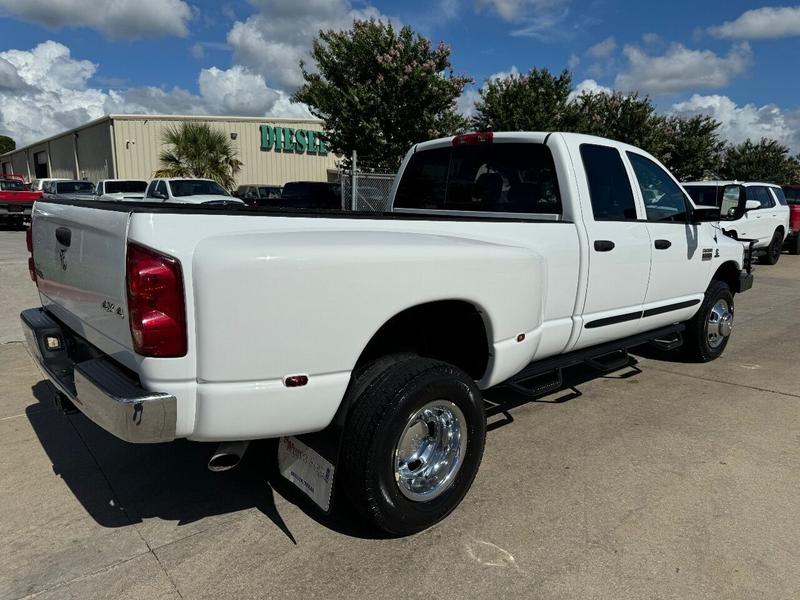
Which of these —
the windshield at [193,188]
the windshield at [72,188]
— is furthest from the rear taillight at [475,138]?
the windshield at [72,188]

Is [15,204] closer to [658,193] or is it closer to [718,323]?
[658,193]

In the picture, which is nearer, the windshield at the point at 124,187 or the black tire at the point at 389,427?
the black tire at the point at 389,427

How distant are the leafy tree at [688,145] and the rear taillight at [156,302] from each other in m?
26.2

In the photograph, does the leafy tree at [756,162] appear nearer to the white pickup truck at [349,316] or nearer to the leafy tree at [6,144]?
the white pickup truck at [349,316]

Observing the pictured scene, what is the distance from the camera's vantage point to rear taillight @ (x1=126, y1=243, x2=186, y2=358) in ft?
7.15

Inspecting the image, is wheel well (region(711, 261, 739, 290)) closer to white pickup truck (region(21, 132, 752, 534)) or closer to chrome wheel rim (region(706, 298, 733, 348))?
chrome wheel rim (region(706, 298, 733, 348))

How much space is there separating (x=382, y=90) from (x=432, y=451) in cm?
1528

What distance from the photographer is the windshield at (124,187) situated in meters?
20.4

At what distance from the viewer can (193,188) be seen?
57.2 feet

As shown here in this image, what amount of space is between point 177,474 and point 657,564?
2587 mm

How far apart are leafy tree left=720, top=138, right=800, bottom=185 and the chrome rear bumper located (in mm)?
36819

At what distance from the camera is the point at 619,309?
4301 mm

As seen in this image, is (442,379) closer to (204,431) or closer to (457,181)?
(204,431)

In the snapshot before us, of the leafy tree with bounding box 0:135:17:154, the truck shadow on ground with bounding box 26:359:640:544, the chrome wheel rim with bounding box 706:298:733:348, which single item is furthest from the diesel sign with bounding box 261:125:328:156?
the leafy tree with bounding box 0:135:17:154
